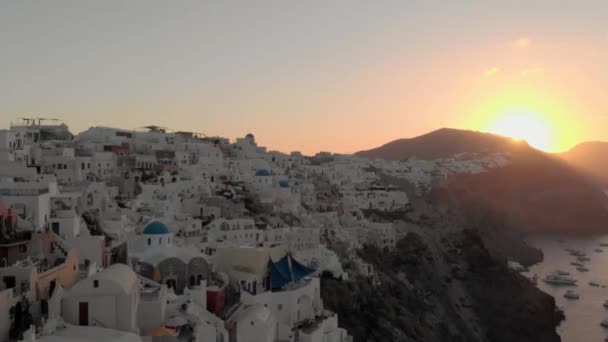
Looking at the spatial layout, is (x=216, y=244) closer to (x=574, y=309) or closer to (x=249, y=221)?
(x=249, y=221)

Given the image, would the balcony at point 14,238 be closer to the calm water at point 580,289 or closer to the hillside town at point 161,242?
the hillside town at point 161,242

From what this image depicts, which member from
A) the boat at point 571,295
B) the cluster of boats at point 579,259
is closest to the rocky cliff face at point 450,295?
the boat at point 571,295

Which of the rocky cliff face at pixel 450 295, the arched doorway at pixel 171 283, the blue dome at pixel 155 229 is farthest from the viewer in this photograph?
the rocky cliff face at pixel 450 295

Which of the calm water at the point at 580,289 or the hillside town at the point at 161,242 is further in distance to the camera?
the calm water at the point at 580,289

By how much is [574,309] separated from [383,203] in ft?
67.3

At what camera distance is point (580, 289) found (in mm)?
65188

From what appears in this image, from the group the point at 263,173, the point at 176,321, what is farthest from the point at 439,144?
the point at 176,321

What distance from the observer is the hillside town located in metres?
15.7

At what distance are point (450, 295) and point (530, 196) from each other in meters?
77.9

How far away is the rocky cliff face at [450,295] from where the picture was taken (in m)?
39.9

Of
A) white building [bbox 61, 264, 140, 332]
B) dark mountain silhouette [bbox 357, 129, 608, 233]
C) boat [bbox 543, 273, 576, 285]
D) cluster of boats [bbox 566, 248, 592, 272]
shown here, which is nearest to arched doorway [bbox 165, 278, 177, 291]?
white building [bbox 61, 264, 140, 332]

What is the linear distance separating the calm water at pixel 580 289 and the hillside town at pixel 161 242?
1712 centimetres

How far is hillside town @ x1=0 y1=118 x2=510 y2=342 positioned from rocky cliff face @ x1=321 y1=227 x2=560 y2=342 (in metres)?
2.01

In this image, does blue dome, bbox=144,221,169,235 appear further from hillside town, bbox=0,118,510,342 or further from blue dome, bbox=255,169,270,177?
blue dome, bbox=255,169,270,177
